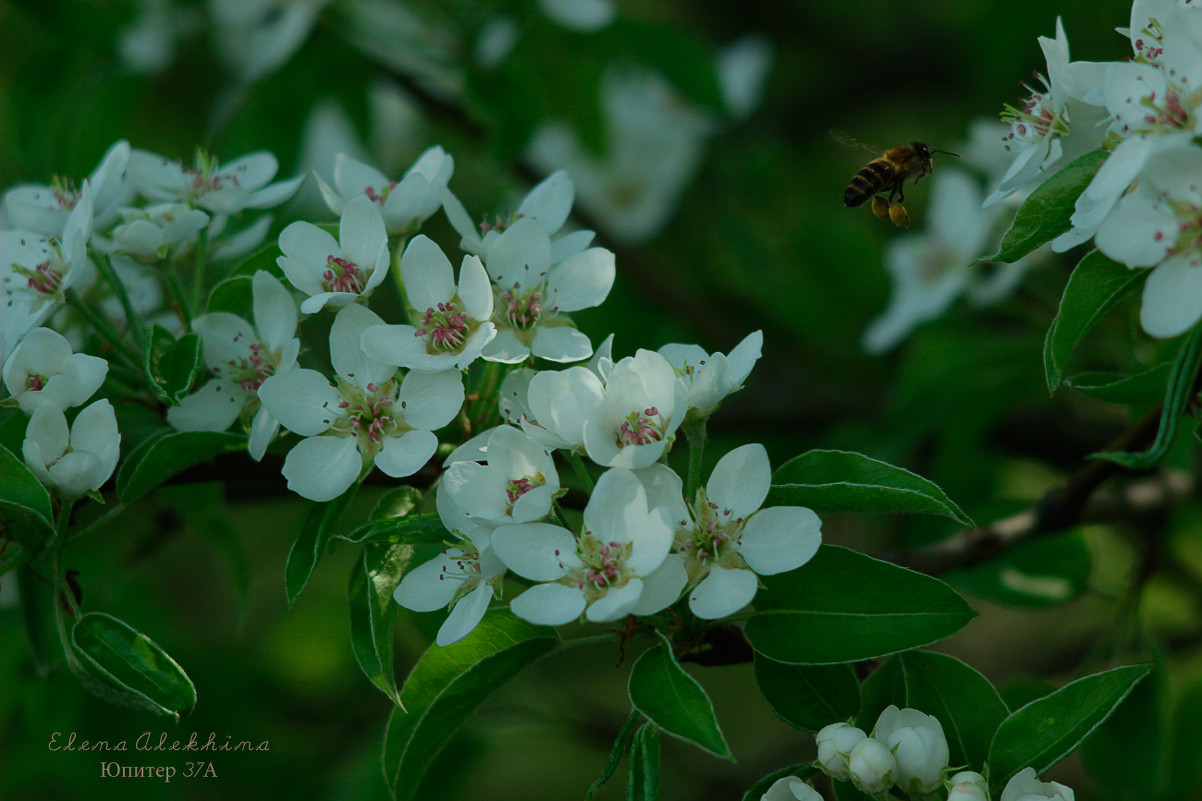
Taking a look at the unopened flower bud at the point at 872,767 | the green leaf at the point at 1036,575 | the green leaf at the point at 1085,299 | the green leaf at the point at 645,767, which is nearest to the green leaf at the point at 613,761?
the green leaf at the point at 645,767

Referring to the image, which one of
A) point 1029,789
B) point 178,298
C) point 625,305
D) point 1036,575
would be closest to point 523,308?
→ point 178,298

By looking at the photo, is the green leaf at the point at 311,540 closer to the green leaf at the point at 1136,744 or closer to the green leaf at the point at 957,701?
the green leaf at the point at 957,701

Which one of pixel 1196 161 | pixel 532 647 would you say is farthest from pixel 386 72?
pixel 1196 161

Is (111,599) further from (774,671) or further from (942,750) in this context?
(942,750)

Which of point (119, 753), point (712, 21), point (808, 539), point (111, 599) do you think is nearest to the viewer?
point (808, 539)

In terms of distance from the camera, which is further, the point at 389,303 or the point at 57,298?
the point at 389,303

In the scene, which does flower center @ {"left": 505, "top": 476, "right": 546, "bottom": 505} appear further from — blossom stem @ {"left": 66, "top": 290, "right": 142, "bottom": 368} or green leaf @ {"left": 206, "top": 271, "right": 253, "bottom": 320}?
blossom stem @ {"left": 66, "top": 290, "right": 142, "bottom": 368}
